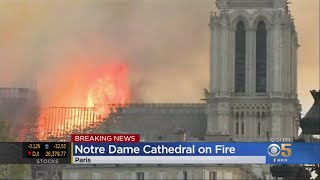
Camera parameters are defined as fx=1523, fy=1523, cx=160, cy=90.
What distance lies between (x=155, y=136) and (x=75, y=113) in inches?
2764

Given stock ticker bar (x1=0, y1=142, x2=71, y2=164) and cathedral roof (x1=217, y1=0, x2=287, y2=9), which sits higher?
cathedral roof (x1=217, y1=0, x2=287, y2=9)

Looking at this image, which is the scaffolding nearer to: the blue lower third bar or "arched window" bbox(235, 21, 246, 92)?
the blue lower third bar

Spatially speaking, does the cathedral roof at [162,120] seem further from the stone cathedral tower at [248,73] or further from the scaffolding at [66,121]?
the scaffolding at [66,121]

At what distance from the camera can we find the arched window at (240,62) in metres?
179

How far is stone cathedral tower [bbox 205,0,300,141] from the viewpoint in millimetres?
173375

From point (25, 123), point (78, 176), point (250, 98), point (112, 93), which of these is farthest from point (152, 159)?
point (250, 98)

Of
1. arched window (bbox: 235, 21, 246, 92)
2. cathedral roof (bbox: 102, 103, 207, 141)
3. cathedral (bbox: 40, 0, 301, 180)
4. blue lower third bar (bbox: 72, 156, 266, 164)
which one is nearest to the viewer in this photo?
blue lower third bar (bbox: 72, 156, 266, 164)

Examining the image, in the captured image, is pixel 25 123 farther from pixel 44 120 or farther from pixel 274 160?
pixel 274 160

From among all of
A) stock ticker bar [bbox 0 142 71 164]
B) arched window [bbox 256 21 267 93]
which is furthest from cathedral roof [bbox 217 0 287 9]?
stock ticker bar [bbox 0 142 71 164]

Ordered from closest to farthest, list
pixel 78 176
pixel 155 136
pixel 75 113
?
pixel 75 113, pixel 155 136, pixel 78 176

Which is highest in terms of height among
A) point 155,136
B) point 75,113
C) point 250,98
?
point 250,98

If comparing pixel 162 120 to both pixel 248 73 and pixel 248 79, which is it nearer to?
pixel 248 79

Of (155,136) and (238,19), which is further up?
(238,19)

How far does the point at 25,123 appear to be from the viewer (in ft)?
164
